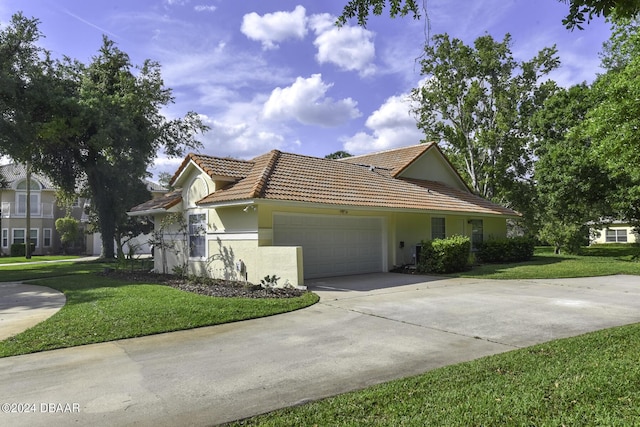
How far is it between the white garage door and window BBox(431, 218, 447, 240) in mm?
3541

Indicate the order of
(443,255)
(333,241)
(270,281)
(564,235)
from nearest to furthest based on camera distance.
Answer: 1. (270,281)
2. (333,241)
3. (443,255)
4. (564,235)

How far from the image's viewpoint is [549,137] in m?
28.6

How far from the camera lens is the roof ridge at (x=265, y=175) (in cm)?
1292

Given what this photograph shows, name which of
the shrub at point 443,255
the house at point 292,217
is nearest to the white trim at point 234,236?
the house at point 292,217

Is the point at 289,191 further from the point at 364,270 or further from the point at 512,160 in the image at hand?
the point at 512,160

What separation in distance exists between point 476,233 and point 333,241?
10010 mm

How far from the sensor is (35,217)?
43.0 metres

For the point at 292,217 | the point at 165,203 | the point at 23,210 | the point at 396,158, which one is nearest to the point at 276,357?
the point at 292,217

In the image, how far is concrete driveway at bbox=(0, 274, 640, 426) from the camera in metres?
4.47

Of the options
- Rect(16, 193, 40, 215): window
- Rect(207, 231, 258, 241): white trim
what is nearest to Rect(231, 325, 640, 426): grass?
Rect(207, 231, 258, 241): white trim

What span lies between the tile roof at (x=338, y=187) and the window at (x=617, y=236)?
3048 centimetres

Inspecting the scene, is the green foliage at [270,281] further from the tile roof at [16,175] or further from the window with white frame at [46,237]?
the window with white frame at [46,237]

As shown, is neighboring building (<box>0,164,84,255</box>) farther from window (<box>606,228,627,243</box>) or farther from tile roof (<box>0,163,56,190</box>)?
window (<box>606,228,627,243</box>)

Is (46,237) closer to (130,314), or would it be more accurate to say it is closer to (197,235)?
(197,235)
